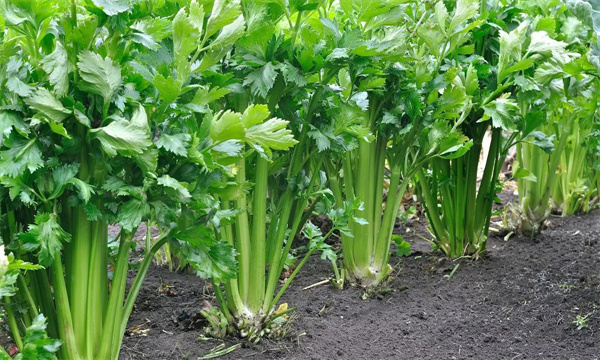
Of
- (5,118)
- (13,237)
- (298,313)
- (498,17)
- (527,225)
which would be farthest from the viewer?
(527,225)

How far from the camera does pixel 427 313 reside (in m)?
2.95

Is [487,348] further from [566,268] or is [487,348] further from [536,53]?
[536,53]

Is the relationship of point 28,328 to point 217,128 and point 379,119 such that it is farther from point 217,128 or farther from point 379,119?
point 379,119

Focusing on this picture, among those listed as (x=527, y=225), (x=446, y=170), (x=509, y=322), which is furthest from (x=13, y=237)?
(x=527, y=225)

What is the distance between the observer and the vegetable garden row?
1.67m

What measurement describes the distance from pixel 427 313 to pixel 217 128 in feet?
5.21

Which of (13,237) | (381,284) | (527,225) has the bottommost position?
(527,225)

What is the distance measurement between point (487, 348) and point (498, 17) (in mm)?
1727

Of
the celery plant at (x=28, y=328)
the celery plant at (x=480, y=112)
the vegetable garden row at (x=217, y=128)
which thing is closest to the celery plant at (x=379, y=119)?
the vegetable garden row at (x=217, y=128)

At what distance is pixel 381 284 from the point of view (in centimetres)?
316

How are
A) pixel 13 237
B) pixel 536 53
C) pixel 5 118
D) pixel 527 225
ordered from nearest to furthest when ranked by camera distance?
pixel 5 118, pixel 13 237, pixel 536 53, pixel 527 225

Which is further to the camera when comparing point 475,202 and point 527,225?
point 527,225

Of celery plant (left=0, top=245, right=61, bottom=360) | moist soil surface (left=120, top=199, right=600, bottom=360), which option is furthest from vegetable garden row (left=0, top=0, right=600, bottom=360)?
moist soil surface (left=120, top=199, right=600, bottom=360)

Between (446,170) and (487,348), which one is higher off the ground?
(446,170)
